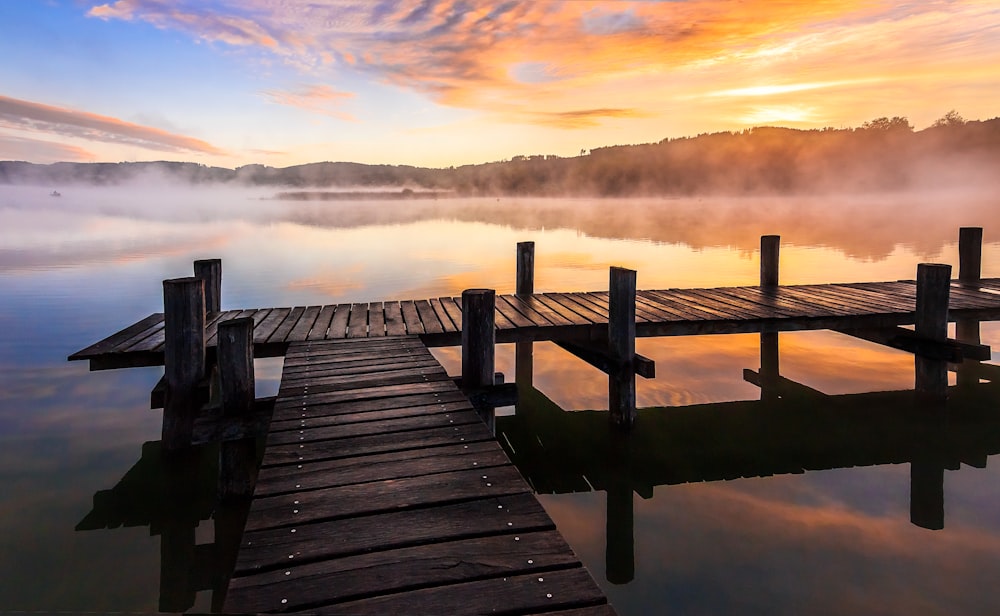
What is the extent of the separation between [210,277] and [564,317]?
17.9 feet

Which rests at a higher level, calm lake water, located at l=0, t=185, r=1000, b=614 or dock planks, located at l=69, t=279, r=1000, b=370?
dock planks, located at l=69, t=279, r=1000, b=370

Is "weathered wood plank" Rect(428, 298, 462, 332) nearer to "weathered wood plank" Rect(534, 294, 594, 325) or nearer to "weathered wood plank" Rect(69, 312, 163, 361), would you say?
"weathered wood plank" Rect(534, 294, 594, 325)

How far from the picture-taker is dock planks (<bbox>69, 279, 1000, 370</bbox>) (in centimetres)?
830

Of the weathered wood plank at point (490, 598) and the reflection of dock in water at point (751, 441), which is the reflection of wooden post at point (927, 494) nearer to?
the reflection of dock in water at point (751, 441)

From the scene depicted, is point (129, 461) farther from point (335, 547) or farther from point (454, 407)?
point (335, 547)

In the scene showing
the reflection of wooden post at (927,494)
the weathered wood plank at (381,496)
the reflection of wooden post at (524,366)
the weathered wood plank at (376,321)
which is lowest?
the reflection of wooden post at (927,494)

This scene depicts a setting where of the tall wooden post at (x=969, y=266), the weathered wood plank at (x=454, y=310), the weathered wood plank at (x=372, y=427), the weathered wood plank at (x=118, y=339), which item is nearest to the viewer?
the weathered wood plank at (x=372, y=427)

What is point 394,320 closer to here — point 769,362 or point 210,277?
point 210,277

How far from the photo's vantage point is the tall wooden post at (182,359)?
7.00m

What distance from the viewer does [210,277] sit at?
10.0 m

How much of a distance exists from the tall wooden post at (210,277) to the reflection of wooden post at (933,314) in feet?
34.1

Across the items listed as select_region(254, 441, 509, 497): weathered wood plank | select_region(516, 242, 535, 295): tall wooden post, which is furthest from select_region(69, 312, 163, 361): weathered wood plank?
select_region(516, 242, 535, 295): tall wooden post

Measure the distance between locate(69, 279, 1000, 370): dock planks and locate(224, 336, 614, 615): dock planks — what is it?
9.28ft

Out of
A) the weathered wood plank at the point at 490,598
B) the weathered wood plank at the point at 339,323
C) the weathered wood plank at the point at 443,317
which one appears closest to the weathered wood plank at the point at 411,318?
the weathered wood plank at the point at 443,317
